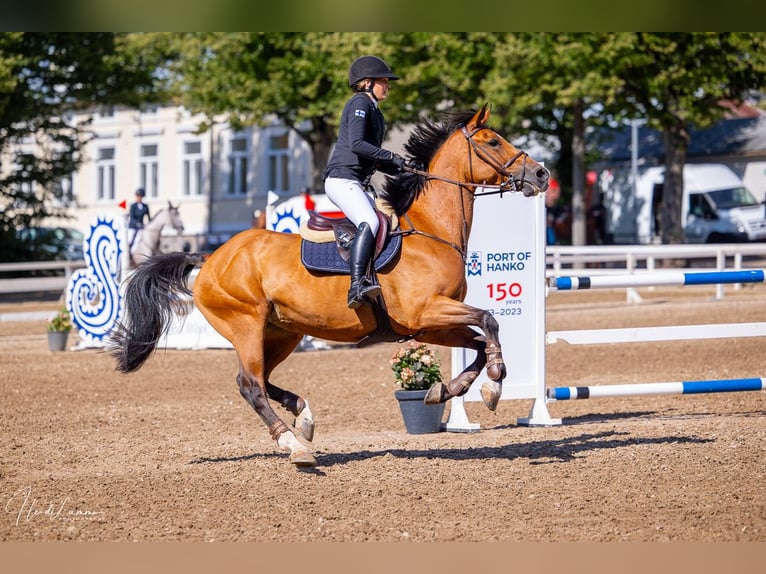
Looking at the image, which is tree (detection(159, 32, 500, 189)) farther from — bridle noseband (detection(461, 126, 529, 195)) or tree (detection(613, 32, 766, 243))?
bridle noseband (detection(461, 126, 529, 195))

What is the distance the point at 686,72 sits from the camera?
27.9 meters

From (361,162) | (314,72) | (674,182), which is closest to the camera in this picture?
(361,162)

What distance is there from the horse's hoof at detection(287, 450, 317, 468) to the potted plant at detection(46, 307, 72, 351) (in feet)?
33.5

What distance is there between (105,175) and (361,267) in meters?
44.6

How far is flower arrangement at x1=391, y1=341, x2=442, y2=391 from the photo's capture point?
366 inches

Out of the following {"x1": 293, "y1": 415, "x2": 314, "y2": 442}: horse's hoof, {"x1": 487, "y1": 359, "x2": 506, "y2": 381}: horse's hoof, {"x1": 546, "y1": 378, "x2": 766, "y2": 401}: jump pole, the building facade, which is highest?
the building facade

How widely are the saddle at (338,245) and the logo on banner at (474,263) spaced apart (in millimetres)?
1976

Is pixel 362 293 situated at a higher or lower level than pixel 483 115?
lower

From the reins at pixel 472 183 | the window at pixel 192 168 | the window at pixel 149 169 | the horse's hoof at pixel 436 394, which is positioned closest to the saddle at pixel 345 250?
the reins at pixel 472 183

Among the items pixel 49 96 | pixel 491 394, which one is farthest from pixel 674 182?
pixel 491 394

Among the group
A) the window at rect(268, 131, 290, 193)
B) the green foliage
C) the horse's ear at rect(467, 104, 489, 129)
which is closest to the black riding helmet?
the horse's ear at rect(467, 104, 489, 129)

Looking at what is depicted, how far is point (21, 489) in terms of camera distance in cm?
741

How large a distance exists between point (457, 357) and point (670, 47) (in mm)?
20173

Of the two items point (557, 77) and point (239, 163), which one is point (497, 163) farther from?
point (239, 163)
